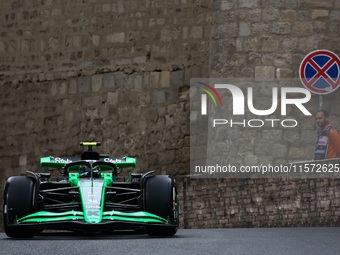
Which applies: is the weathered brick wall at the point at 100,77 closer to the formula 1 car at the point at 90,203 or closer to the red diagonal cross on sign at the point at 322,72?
the red diagonal cross on sign at the point at 322,72

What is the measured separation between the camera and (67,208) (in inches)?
411

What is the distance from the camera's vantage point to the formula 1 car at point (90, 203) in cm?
977

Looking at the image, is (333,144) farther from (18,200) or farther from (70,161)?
(18,200)

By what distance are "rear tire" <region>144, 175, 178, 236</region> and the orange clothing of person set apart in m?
6.50

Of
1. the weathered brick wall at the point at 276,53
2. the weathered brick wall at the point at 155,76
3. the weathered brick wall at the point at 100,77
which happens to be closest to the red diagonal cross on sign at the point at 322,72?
the weathered brick wall at the point at 276,53

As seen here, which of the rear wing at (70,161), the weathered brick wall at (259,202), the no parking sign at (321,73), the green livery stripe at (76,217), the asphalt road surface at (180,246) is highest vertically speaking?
the no parking sign at (321,73)

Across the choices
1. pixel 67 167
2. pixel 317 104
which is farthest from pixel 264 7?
pixel 67 167

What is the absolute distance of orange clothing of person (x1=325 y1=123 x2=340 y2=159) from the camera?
16.2 m

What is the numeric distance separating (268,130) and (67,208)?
6754mm

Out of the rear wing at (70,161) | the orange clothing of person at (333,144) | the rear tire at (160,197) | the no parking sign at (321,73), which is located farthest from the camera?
the no parking sign at (321,73)

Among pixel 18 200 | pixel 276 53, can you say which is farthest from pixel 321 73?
pixel 18 200

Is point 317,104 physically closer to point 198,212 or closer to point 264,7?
point 264,7

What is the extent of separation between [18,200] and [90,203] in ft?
2.86

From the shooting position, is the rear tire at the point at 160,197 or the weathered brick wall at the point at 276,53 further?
the weathered brick wall at the point at 276,53
